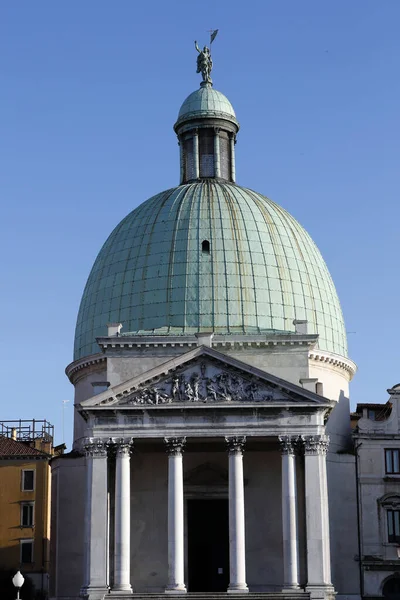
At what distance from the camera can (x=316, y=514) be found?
149 ft

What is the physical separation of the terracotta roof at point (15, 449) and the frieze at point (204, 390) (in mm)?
20432

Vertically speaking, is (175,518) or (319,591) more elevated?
(175,518)

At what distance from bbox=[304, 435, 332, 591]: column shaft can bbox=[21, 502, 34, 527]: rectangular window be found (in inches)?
918

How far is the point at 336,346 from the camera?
2208 inches

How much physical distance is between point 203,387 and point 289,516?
5935 millimetres

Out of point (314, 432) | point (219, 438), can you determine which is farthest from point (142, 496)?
point (314, 432)

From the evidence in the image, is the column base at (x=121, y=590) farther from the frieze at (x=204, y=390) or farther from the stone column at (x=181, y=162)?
the stone column at (x=181, y=162)

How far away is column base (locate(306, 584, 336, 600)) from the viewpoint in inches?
1740

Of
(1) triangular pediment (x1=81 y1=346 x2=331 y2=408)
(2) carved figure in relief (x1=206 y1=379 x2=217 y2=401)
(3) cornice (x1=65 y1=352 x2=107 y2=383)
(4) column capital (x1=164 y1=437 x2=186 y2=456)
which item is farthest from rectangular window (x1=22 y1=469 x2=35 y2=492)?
(2) carved figure in relief (x1=206 y1=379 x2=217 y2=401)

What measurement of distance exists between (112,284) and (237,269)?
6143 mm

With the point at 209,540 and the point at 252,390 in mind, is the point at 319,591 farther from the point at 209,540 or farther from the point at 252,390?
the point at 252,390

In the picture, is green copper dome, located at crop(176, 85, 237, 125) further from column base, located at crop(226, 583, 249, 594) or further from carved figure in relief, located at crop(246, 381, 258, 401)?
column base, located at crop(226, 583, 249, 594)

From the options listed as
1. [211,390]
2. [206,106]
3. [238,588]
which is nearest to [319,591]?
[238,588]

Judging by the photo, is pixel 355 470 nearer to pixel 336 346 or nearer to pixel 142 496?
pixel 336 346
